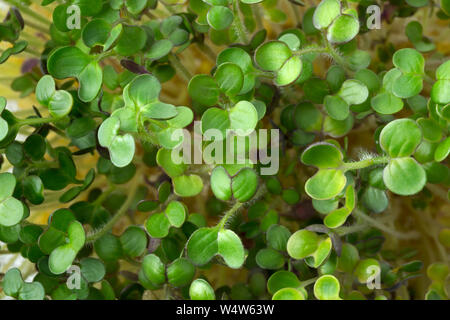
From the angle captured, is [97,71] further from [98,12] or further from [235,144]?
[235,144]

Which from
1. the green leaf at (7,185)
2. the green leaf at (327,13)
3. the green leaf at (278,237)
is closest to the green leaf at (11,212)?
the green leaf at (7,185)

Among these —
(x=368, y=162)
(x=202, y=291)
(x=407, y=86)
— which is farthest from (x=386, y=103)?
(x=202, y=291)

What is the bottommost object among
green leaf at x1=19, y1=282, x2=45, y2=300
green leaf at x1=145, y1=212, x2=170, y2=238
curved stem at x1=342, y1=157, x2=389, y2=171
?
green leaf at x1=19, y1=282, x2=45, y2=300

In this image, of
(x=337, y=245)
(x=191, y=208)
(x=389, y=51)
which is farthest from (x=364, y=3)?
(x=191, y=208)

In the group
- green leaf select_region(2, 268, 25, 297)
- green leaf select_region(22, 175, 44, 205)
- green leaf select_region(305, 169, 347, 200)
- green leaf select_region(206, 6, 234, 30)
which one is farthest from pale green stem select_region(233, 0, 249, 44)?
green leaf select_region(2, 268, 25, 297)

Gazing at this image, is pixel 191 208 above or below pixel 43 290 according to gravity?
below

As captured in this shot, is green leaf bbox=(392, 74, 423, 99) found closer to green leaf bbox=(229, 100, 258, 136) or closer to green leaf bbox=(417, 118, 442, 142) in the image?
green leaf bbox=(417, 118, 442, 142)
